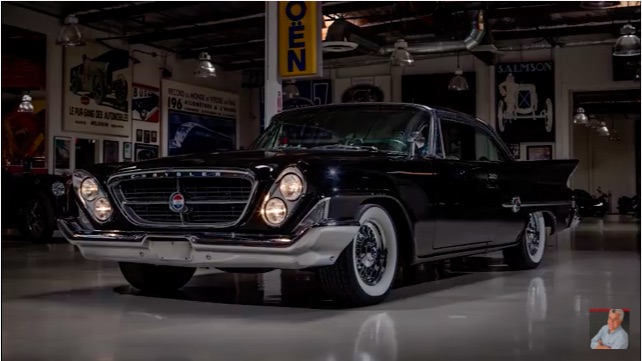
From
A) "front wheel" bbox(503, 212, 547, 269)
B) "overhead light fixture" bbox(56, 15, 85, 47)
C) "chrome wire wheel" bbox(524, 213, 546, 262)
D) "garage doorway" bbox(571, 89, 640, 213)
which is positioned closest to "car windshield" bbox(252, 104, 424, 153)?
"front wheel" bbox(503, 212, 547, 269)

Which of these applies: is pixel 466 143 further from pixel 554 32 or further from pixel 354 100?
pixel 354 100

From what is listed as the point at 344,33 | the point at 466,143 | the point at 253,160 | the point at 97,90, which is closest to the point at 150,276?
the point at 253,160

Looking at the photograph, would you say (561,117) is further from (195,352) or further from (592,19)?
(195,352)

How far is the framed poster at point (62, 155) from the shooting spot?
1669 cm

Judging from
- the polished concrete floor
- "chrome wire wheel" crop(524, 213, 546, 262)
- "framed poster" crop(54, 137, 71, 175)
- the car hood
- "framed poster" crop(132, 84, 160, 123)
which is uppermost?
"framed poster" crop(132, 84, 160, 123)

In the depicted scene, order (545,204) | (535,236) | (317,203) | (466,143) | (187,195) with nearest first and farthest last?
1. (317,203)
2. (187,195)
3. (466,143)
4. (545,204)
5. (535,236)

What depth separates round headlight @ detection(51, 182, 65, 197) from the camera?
10.4m

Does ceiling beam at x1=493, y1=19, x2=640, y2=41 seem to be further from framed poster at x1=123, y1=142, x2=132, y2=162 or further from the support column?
the support column

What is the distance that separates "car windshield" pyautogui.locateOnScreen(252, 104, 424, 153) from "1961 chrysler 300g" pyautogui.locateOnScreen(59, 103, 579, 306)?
0.4 inches

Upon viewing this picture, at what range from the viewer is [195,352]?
10.6ft

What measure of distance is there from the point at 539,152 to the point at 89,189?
673 inches

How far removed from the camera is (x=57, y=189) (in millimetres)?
10359

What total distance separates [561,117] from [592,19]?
10.6 feet

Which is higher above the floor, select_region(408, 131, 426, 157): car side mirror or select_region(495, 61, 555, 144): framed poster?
select_region(495, 61, 555, 144): framed poster
